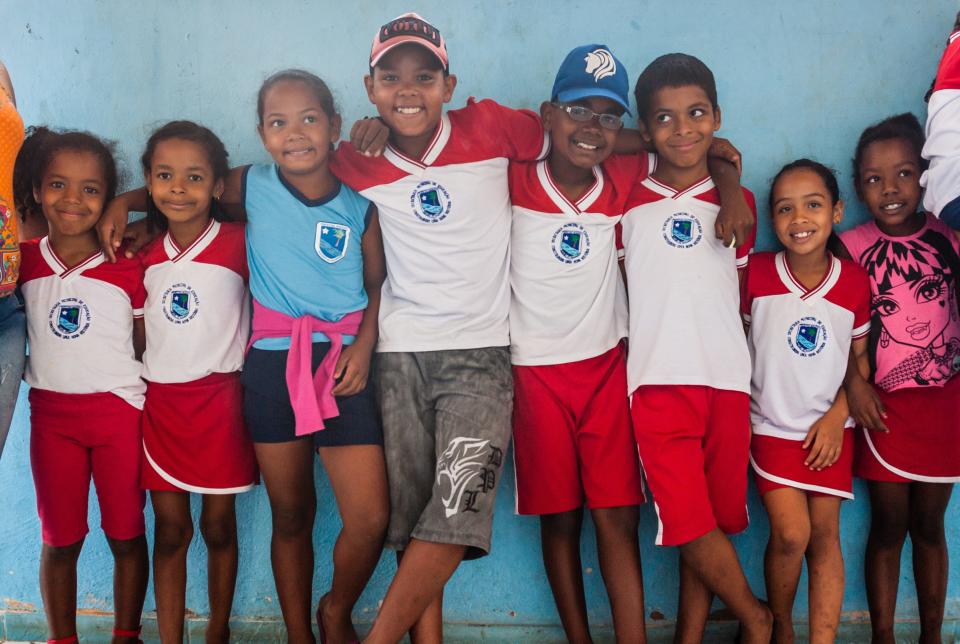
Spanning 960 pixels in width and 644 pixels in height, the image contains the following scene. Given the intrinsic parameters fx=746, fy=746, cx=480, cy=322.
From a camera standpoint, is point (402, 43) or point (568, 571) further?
point (568, 571)

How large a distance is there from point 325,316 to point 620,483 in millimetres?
1025

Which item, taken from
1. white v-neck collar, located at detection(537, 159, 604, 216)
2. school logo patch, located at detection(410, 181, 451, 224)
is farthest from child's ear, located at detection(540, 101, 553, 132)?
school logo patch, located at detection(410, 181, 451, 224)

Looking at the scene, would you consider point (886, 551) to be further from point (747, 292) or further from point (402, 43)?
point (402, 43)

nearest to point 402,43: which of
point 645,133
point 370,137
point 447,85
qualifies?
point 447,85

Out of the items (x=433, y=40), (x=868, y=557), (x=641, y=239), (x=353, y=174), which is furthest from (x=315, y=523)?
(x=868, y=557)

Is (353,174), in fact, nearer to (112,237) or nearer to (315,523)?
(112,237)

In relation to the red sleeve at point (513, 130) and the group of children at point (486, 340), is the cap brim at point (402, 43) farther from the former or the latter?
the red sleeve at point (513, 130)

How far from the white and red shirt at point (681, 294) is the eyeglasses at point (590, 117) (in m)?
0.25

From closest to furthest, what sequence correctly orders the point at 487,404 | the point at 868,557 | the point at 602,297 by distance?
the point at 487,404
the point at 602,297
the point at 868,557

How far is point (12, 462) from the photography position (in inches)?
108

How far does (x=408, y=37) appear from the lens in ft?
7.16

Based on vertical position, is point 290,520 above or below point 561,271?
below

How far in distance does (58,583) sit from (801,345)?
2459 mm

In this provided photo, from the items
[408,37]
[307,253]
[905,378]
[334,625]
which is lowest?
[334,625]
